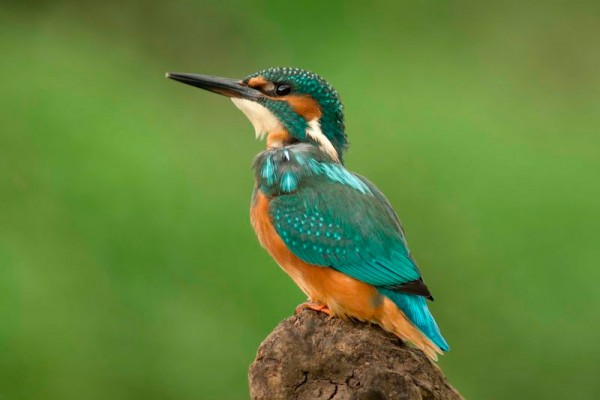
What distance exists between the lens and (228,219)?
707 centimetres

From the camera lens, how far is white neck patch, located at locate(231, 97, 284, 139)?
14.5ft

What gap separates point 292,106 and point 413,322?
0.87m

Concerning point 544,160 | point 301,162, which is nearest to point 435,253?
point 544,160

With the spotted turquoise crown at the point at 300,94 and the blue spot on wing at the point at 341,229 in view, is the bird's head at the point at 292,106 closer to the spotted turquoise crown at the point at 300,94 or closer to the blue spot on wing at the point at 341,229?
the spotted turquoise crown at the point at 300,94

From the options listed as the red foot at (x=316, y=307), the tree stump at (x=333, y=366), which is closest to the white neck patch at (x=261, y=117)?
the red foot at (x=316, y=307)

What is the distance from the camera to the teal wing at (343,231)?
4102mm

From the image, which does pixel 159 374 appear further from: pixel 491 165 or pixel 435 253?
pixel 491 165

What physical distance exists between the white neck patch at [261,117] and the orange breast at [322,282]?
9.6 inches

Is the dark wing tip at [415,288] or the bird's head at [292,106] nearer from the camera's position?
the dark wing tip at [415,288]

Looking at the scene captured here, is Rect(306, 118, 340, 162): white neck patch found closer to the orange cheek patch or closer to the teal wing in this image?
the orange cheek patch

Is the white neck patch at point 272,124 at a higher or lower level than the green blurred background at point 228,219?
higher

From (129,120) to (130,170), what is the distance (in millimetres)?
649

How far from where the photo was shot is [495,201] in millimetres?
7137

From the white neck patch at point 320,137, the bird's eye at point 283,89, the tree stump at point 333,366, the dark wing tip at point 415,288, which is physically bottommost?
the tree stump at point 333,366
